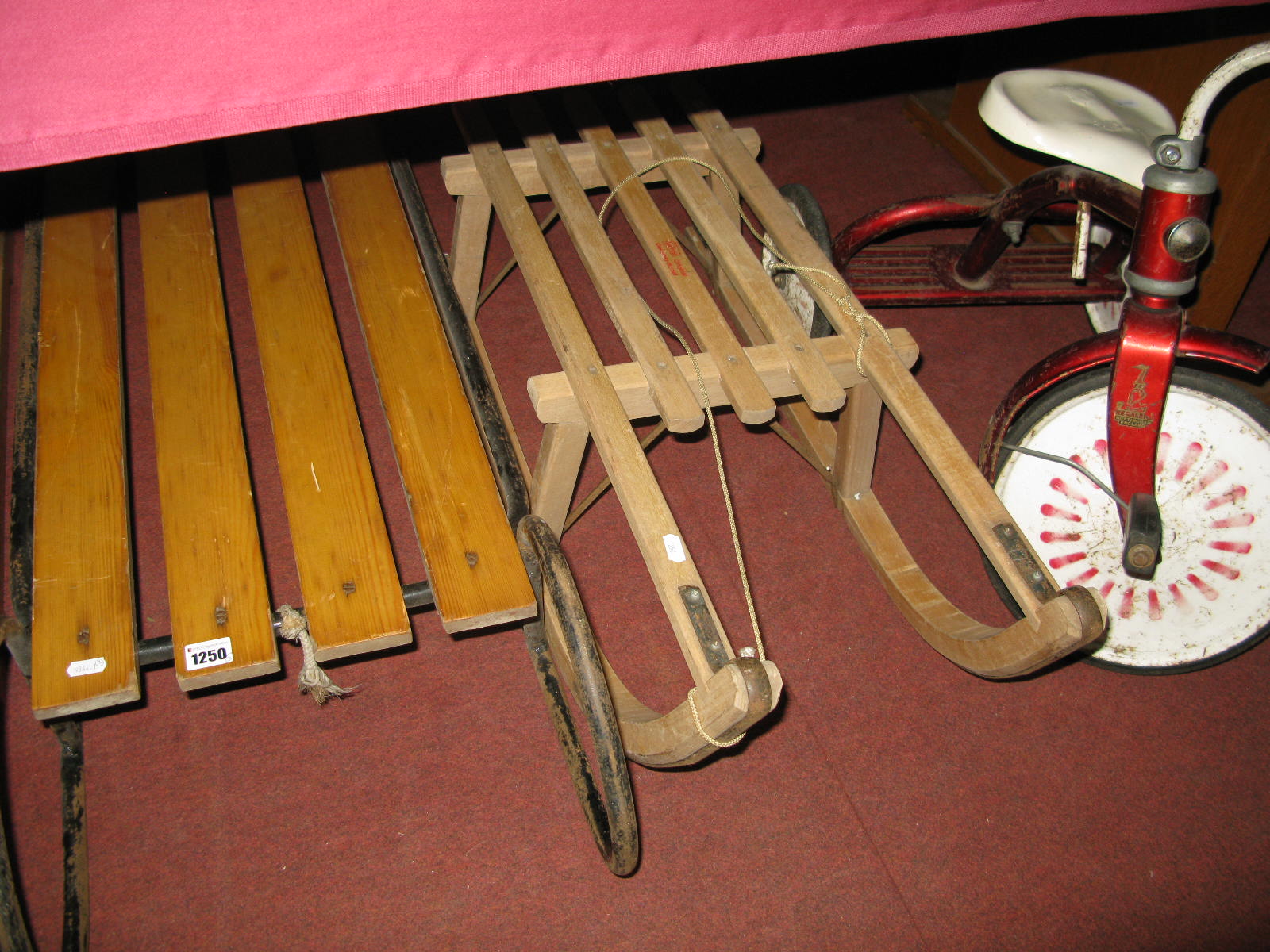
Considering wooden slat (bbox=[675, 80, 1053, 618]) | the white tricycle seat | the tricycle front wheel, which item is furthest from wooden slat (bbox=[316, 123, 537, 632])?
the white tricycle seat

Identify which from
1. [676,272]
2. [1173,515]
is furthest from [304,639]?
[1173,515]

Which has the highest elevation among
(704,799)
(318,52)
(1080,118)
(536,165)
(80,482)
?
(318,52)

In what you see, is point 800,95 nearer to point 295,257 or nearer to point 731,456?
point 731,456

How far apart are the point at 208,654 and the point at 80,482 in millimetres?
356

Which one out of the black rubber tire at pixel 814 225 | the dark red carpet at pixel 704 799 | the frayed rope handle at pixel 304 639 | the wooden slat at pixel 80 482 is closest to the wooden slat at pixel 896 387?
the black rubber tire at pixel 814 225

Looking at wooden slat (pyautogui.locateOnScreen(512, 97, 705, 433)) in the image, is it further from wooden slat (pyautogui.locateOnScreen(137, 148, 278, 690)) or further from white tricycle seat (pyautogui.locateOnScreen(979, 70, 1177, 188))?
white tricycle seat (pyautogui.locateOnScreen(979, 70, 1177, 188))

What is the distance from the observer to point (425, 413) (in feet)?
4.60

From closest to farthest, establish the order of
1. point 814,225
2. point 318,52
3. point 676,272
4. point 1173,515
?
point 318,52, point 676,272, point 1173,515, point 814,225

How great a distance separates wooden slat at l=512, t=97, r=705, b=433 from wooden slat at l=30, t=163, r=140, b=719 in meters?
0.75

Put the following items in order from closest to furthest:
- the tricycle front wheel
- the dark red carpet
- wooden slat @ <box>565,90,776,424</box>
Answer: wooden slat @ <box>565,90,776,424</box>, the dark red carpet, the tricycle front wheel

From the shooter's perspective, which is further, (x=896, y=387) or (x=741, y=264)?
(x=741, y=264)

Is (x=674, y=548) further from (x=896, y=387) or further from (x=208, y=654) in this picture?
(x=208, y=654)

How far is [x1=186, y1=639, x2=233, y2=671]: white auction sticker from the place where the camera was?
1.16 metres

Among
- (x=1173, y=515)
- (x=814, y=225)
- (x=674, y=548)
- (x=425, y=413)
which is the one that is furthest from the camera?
(x=814, y=225)
